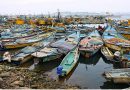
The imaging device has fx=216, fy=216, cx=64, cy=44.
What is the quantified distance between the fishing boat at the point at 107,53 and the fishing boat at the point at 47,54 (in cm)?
512

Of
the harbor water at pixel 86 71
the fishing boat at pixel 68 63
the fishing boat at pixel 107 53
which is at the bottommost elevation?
the harbor water at pixel 86 71

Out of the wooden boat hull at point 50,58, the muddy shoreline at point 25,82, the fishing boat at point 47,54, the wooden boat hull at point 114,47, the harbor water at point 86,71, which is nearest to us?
the muddy shoreline at point 25,82

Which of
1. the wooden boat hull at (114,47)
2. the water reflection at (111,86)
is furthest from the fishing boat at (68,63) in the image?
the wooden boat hull at (114,47)

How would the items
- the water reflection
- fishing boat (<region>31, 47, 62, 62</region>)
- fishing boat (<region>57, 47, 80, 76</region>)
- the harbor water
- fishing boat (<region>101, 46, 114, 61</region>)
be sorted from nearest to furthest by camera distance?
the water reflection, the harbor water, fishing boat (<region>57, 47, 80, 76</region>), fishing boat (<region>31, 47, 62, 62</region>), fishing boat (<region>101, 46, 114, 61</region>)

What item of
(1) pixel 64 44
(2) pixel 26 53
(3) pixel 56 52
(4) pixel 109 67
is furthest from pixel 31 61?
(4) pixel 109 67

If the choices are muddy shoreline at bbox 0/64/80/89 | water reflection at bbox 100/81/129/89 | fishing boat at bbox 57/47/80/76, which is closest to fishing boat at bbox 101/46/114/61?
fishing boat at bbox 57/47/80/76

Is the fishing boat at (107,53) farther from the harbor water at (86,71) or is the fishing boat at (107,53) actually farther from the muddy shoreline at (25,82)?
the muddy shoreline at (25,82)

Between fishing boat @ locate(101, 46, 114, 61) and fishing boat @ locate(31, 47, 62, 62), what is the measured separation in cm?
512

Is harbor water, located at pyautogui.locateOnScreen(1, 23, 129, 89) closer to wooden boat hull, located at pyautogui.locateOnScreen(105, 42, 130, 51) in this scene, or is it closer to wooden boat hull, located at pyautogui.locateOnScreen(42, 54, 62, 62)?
wooden boat hull, located at pyautogui.locateOnScreen(42, 54, 62, 62)

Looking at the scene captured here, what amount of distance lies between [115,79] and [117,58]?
22.0 ft

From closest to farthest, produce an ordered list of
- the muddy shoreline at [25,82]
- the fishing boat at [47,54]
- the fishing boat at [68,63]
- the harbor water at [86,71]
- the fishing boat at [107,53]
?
1. the muddy shoreline at [25,82]
2. the harbor water at [86,71]
3. the fishing boat at [68,63]
4. the fishing boat at [47,54]
5. the fishing boat at [107,53]

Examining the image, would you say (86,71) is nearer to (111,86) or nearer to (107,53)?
(111,86)

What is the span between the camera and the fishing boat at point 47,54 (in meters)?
21.9

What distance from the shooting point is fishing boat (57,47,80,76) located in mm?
18234
